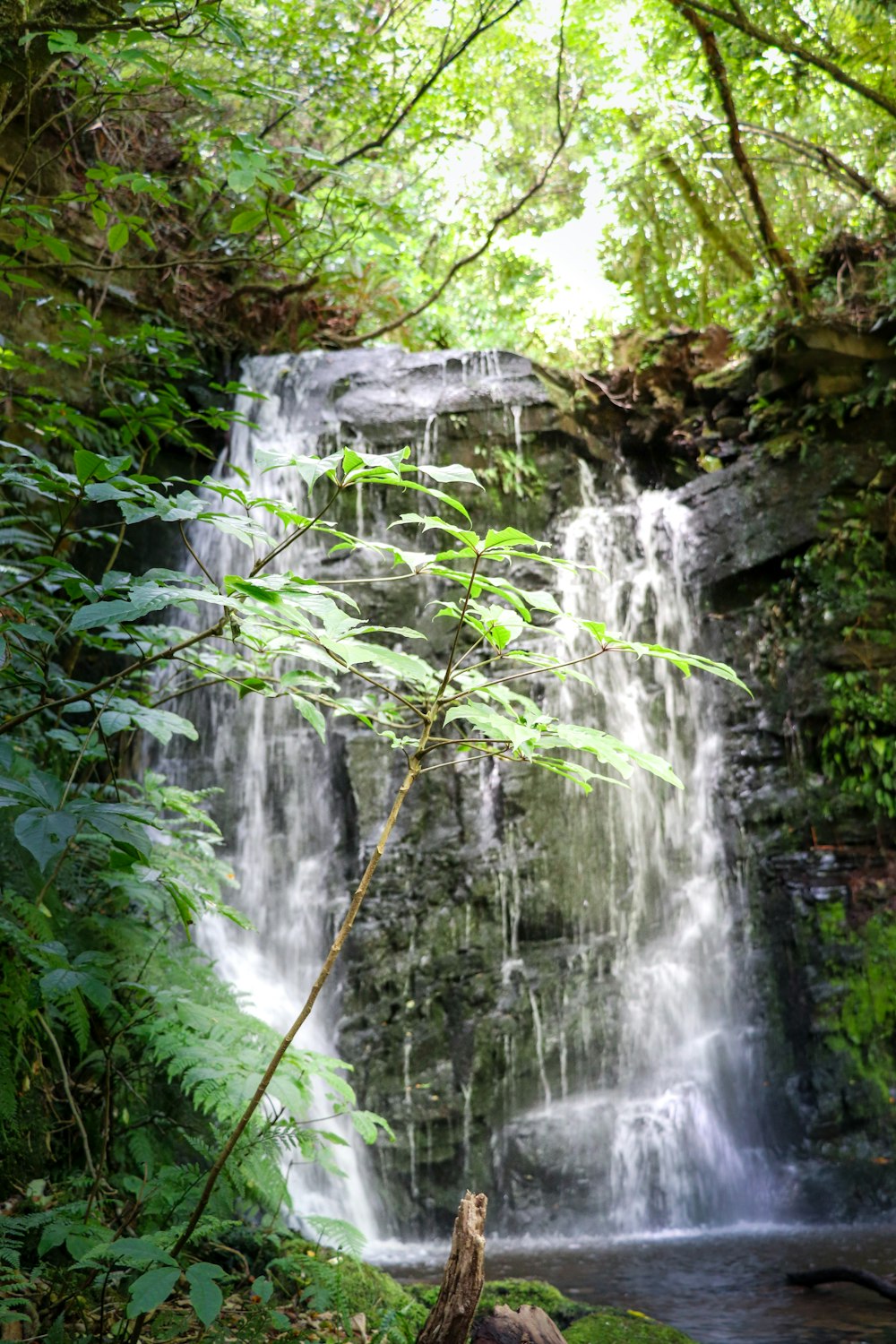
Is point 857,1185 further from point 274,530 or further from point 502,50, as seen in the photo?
point 502,50

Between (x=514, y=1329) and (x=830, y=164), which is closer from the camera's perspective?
(x=514, y=1329)

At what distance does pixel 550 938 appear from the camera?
7414 millimetres

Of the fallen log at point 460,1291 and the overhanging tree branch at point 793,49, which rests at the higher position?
the overhanging tree branch at point 793,49

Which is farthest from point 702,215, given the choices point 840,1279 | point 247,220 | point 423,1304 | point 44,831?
point 44,831

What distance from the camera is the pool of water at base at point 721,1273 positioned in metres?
3.93

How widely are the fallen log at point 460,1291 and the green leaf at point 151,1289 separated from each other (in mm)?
699

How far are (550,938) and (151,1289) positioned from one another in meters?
6.08

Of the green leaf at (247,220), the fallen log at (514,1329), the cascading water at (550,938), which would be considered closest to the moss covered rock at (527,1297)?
the fallen log at (514,1329)

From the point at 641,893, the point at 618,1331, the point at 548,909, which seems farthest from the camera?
the point at 641,893

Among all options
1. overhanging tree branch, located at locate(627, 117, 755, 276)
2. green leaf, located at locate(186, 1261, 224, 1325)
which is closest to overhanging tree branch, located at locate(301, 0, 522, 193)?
green leaf, located at locate(186, 1261, 224, 1325)

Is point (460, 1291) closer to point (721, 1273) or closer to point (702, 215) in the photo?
point (721, 1273)

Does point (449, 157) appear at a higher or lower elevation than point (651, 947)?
higher

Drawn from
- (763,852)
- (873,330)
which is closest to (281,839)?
(763,852)

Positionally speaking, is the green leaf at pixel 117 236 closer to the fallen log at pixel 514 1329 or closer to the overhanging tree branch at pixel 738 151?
the fallen log at pixel 514 1329
